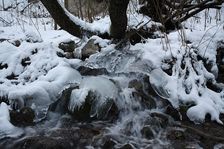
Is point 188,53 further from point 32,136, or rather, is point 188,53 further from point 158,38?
point 32,136

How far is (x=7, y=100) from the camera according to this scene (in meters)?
3.04

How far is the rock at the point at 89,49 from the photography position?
12.3ft

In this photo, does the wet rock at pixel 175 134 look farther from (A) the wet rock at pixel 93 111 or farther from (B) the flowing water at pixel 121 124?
(A) the wet rock at pixel 93 111

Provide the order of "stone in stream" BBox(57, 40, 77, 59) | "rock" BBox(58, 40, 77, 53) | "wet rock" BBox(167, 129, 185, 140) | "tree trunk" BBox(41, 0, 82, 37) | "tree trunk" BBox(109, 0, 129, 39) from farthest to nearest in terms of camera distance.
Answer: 1. "rock" BBox(58, 40, 77, 53)
2. "stone in stream" BBox(57, 40, 77, 59)
3. "tree trunk" BBox(41, 0, 82, 37)
4. "tree trunk" BBox(109, 0, 129, 39)
5. "wet rock" BBox(167, 129, 185, 140)

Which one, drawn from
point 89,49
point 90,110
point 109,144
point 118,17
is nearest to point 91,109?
point 90,110

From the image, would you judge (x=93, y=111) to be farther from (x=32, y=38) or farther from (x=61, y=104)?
(x=32, y=38)

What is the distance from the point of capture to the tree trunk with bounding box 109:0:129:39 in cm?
334

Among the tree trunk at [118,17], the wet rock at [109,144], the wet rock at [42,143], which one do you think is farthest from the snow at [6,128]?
the tree trunk at [118,17]

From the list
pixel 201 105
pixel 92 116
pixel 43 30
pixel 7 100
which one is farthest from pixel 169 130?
pixel 43 30

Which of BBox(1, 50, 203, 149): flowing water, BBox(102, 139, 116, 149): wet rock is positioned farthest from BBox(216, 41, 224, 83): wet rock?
BBox(102, 139, 116, 149): wet rock

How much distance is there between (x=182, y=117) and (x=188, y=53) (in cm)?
Answer: 79

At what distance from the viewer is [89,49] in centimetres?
376

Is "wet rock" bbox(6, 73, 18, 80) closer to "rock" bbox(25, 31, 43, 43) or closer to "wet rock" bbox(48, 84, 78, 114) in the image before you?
"wet rock" bbox(48, 84, 78, 114)

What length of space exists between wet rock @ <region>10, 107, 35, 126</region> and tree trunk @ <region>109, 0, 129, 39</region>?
1.35m
